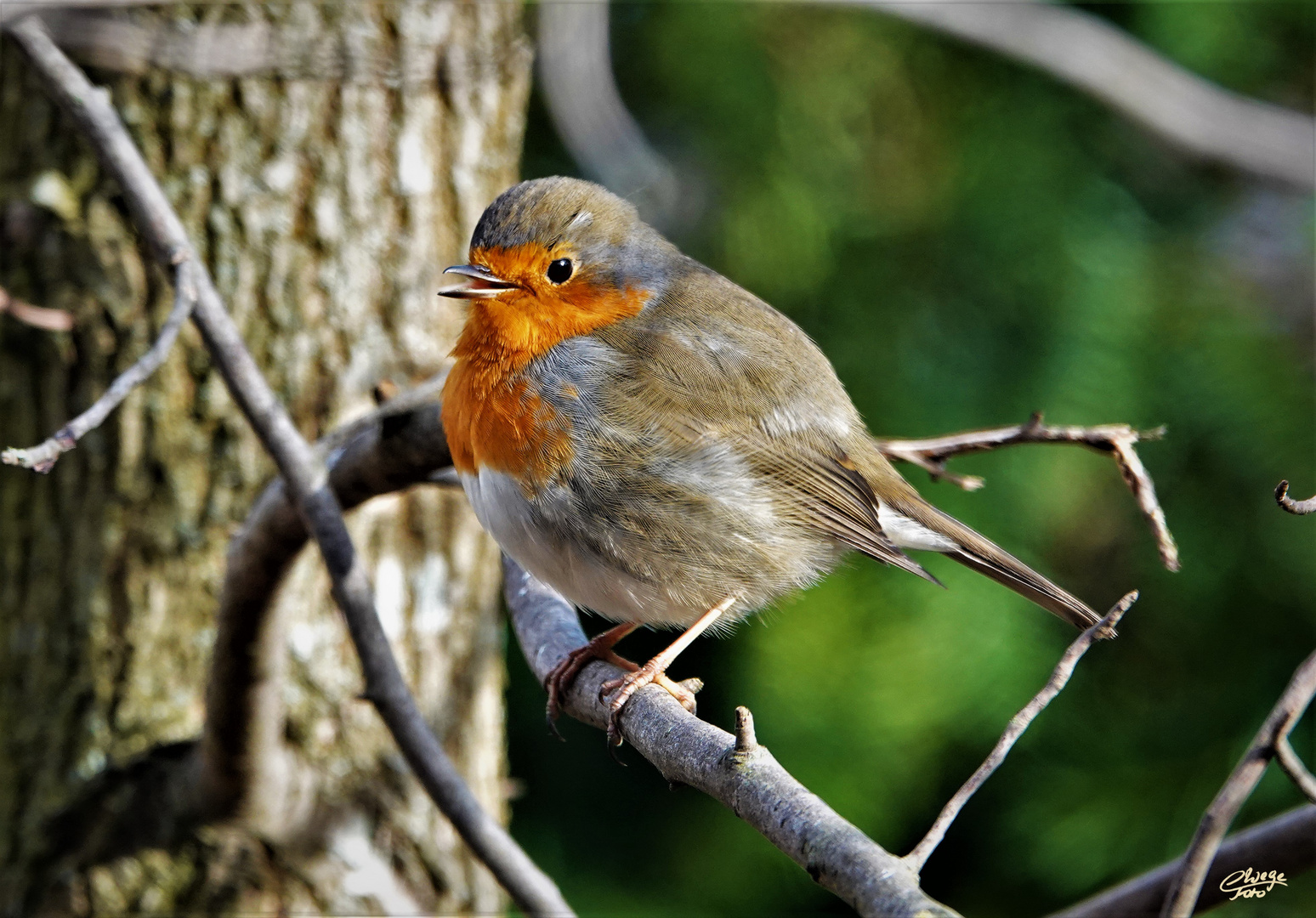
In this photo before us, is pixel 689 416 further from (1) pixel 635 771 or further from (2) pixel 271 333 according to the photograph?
(1) pixel 635 771

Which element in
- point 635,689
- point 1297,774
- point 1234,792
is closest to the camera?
point 1234,792

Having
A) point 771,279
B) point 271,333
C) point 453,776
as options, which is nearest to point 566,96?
point 271,333

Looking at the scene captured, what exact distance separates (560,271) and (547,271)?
0.09 ft

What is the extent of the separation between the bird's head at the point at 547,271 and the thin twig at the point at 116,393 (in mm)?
450

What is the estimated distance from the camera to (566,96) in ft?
7.78

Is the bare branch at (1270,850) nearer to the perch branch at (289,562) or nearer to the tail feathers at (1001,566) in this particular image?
the tail feathers at (1001,566)

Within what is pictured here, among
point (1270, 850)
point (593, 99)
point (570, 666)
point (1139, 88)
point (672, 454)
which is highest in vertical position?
point (1139, 88)

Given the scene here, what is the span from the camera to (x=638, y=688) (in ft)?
5.50

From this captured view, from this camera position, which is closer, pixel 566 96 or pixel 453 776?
pixel 453 776

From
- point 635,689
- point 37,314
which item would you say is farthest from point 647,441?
point 37,314

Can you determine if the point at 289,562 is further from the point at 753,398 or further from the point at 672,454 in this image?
the point at 753,398

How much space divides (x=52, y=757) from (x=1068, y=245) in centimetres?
257

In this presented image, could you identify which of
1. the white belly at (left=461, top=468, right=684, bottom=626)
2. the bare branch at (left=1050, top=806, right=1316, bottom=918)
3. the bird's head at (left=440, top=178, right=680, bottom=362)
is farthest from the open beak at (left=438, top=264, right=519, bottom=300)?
the bare branch at (left=1050, top=806, right=1316, bottom=918)

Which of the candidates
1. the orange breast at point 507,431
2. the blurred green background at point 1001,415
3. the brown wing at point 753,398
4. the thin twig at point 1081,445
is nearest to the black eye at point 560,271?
the brown wing at point 753,398
